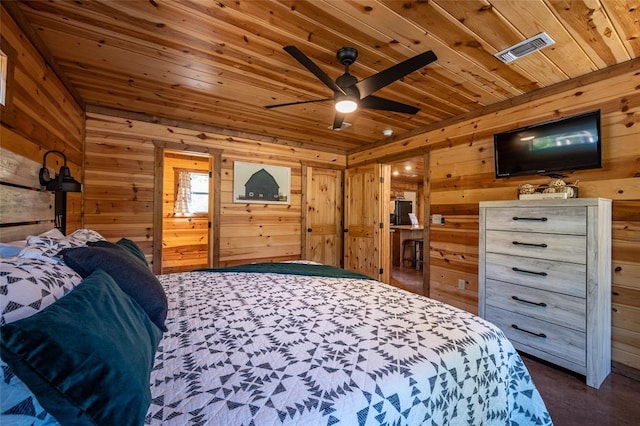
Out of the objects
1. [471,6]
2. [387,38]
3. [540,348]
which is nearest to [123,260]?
[387,38]

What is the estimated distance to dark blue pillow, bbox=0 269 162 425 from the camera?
57cm

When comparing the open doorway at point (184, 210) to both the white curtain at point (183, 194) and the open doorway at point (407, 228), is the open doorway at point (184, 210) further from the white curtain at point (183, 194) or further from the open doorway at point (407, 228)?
the open doorway at point (407, 228)

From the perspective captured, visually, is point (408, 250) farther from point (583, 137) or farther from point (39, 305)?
point (39, 305)

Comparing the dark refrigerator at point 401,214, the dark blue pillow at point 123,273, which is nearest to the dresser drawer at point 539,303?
the dark blue pillow at point 123,273

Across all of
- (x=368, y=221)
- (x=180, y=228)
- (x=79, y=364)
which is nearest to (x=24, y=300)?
(x=79, y=364)

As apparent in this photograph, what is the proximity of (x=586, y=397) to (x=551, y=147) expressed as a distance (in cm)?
198

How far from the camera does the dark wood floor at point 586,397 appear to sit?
5.68 feet

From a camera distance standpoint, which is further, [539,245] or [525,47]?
[539,245]

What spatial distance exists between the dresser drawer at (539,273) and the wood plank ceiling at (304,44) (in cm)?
161

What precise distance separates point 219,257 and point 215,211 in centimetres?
65

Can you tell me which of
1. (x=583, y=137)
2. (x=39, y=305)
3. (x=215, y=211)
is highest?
(x=583, y=137)

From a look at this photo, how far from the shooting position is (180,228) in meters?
5.69

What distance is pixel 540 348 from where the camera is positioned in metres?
2.30

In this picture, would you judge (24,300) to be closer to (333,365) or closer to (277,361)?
(277,361)
